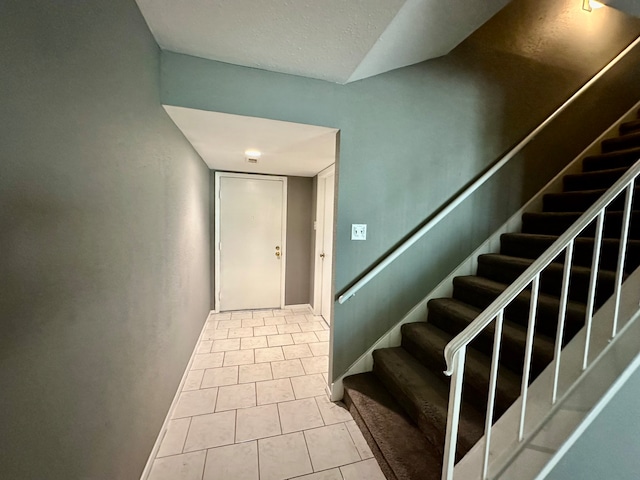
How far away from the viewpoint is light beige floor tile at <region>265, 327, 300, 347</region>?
2891 mm

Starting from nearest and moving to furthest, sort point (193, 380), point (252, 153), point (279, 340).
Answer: point (193, 380) → point (252, 153) → point (279, 340)

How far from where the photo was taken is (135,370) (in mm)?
1291

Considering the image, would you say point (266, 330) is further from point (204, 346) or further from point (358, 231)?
point (358, 231)

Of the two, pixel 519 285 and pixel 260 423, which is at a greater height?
pixel 519 285

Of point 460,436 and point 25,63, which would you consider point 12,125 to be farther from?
point 460,436

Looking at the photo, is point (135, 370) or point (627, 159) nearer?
point (135, 370)

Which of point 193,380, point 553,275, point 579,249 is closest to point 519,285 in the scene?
point 553,275

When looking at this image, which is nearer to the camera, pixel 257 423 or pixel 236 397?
pixel 257 423

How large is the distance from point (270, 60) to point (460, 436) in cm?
226

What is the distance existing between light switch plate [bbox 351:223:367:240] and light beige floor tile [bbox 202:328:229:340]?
2052 mm

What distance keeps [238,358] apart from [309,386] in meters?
0.82

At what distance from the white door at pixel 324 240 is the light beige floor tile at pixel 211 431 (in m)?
1.65

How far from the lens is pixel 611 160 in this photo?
225 cm

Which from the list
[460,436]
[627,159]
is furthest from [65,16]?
[627,159]
